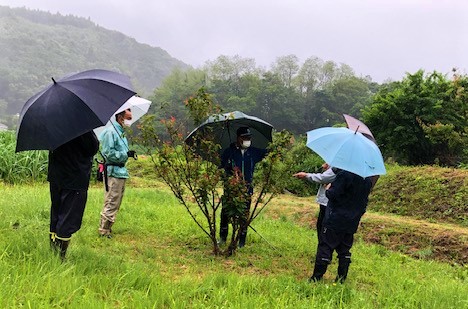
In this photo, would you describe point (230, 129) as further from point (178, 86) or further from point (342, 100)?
point (178, 86)

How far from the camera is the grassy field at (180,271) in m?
3.11

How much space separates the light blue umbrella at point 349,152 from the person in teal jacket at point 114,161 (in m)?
2.37

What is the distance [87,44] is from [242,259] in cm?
15318

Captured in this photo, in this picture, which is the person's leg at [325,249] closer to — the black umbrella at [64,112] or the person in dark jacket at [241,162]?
the person in dark jacket at [241,162]

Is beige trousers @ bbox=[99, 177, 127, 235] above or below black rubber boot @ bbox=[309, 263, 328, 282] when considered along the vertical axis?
above

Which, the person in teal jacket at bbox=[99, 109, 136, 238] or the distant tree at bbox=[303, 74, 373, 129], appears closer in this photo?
the person in teal jacket at bbox=[99, 109, 136, 238]

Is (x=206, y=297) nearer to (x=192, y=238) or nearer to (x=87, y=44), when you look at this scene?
(x=192, y=238)

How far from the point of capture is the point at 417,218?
9.31 m

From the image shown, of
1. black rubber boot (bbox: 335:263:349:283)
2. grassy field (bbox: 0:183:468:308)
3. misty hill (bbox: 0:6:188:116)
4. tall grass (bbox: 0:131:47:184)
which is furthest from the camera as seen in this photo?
misty hill (bbox: 0:6:188:116)

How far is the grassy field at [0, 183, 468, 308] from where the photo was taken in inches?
122

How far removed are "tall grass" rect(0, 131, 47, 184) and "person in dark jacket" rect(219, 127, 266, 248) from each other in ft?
21.8

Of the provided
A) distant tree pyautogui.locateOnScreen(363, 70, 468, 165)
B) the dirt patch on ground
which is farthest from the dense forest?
the dirt patch on ground

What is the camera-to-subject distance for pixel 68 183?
3678 millimetres

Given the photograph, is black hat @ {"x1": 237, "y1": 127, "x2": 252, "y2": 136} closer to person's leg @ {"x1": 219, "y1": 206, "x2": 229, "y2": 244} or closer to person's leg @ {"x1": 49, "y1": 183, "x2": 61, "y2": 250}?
person's leg @ {"x1": 219, "y1": 206, "x2": 229, "y2": 244}
